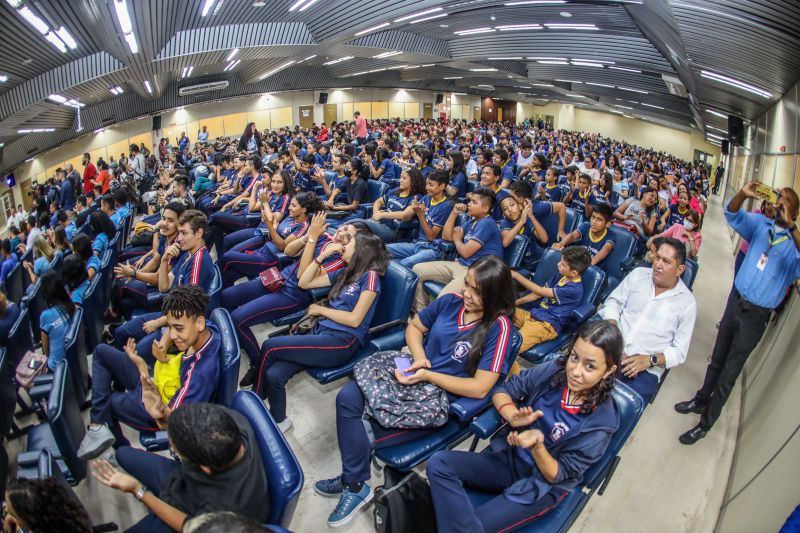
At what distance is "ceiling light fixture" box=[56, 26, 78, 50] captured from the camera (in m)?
6.29

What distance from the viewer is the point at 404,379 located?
7.61ft

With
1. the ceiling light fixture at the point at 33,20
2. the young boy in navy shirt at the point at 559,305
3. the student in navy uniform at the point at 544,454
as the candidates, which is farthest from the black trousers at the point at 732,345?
the ceiling light fixture at the point at 33,20

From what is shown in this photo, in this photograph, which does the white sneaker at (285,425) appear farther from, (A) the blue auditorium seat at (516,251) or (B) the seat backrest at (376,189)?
(B) the seat backrest at (376,189)

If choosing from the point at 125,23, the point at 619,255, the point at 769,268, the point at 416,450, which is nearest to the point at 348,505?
Answer: the point at 416,450

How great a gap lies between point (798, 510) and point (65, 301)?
155 inches

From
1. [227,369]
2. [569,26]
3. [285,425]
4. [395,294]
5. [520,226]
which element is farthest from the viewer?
[569,26]

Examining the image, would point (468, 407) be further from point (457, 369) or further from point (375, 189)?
point (375, 189)

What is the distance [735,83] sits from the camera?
24.7 ft

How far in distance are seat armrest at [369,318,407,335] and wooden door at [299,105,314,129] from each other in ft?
81.7

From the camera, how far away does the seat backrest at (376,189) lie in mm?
6336

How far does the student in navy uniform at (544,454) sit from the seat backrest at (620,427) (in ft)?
0.35

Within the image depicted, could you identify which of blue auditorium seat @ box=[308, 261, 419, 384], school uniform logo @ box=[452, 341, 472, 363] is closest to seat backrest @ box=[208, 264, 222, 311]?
blue auditorium seat @ box=[308, 261, 419, 384]

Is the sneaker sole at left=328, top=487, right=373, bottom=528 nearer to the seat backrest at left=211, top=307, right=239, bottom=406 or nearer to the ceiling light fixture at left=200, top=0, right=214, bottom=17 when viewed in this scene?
the seat backrest at left=211, top=307, right=239, bottom=406

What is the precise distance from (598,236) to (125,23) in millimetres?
6328
